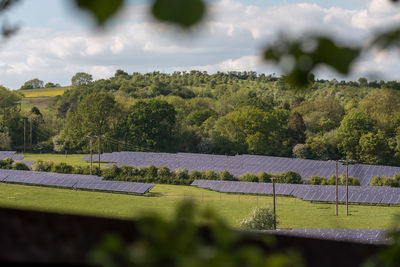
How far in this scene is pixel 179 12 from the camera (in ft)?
2.66

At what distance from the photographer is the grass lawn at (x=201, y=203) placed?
1033 inches

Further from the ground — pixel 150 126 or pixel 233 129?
pixel 150 126

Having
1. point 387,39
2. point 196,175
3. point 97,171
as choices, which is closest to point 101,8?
point 387,39

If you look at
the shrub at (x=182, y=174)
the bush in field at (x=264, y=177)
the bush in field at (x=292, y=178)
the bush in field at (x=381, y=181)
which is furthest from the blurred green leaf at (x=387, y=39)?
the shrub at (x=182, y=174)

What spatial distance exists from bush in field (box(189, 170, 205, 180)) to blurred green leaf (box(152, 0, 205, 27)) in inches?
1468

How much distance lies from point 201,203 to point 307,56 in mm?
27243

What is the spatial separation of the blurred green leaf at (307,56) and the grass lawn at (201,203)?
80.5ft

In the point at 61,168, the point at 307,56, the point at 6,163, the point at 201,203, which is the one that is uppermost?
the point at 307,56

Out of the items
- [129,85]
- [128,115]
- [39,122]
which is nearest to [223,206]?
[128,115]

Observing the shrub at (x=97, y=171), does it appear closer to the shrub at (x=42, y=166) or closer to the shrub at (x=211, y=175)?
the shrub at (x=42, y=166)

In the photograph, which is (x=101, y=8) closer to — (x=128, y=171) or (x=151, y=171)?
(x=151, y=171)

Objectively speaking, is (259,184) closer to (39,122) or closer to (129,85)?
(39,122)

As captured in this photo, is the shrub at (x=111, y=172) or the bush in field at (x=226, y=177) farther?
the shrub at (x=111, y=172)

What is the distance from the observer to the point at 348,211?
2900 cm
